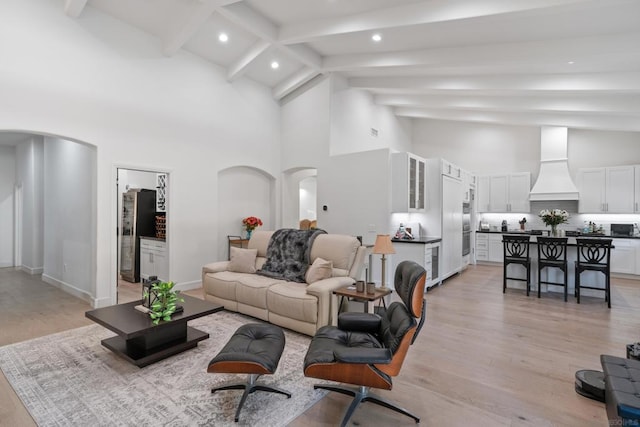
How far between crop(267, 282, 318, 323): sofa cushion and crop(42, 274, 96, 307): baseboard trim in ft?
9.36

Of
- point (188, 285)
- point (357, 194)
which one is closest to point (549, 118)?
point (357, 194)

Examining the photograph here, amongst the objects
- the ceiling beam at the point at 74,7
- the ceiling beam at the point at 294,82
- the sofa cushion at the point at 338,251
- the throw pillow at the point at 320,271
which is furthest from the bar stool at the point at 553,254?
the ceiling beam at the point at 74,7

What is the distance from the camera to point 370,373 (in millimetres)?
2012

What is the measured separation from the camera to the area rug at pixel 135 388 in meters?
2.21

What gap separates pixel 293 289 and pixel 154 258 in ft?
11.6

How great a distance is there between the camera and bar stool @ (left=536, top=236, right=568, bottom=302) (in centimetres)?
516

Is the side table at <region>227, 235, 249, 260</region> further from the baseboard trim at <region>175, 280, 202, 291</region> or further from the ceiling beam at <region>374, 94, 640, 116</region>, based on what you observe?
the ceiling beam at <region>374, 94, 640, 116</region>

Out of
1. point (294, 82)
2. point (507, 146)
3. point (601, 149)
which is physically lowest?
point (601, 149)

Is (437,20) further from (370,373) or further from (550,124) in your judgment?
(550,124)

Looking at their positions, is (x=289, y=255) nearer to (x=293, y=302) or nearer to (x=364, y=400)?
(x=293, y=302)

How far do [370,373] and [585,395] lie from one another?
1820mm

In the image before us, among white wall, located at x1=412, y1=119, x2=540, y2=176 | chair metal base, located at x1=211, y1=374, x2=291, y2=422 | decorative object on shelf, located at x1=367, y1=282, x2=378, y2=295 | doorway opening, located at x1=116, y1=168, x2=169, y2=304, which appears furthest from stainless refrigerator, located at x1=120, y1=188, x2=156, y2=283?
white wall, located at x1=412, y1=119, x2=540, y2=176

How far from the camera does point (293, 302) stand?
3541 mm

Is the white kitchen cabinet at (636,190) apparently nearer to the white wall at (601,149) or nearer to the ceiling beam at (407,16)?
the white wall at (601,149)
